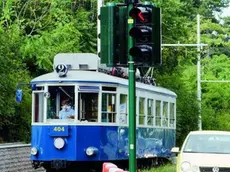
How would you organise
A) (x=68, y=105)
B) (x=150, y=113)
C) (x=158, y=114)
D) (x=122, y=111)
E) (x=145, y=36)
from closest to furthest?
(x=145, y=36), (x=68, y=105), (x=122, y=111), (x=150, y=113), (x=158, y=114)

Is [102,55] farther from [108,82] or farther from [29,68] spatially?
[29,68]

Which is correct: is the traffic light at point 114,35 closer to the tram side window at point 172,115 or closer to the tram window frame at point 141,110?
the tram window frame at point 141,110

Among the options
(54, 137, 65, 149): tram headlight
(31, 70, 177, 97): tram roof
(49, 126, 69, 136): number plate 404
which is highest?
(31, 70, 177, 97): tram roof

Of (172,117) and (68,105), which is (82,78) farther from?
(172,117)

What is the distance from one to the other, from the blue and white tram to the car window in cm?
299

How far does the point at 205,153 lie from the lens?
18062 mm

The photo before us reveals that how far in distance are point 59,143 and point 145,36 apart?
876 centimetres

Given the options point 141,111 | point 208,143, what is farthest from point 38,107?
point 208,143

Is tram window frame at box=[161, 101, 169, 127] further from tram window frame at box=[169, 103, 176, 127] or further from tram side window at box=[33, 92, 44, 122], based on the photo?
tram side window at box=[33, 92, 44, 122]

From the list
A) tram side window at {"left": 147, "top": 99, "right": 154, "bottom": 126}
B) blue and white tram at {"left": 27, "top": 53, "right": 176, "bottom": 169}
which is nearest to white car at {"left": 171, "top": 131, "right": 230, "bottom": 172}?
blue and white tram at {"left": 27, "top": 53, "right": 176, "bottom": 169}

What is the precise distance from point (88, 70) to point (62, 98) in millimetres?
1418

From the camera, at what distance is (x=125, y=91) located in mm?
22172

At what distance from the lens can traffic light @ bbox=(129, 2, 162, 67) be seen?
40.1 ft

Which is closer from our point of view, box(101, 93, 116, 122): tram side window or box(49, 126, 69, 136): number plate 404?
box(49, 126, 69, 136): number plate 404
